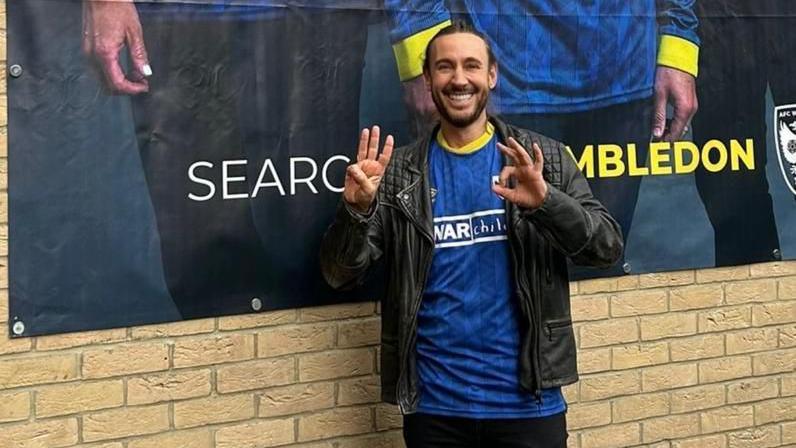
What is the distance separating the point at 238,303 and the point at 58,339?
0.59 meters

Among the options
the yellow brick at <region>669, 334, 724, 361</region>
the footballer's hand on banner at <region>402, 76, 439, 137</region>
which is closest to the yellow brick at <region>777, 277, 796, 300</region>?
the yellow brick at <region>669, 334, 724, 361</region>

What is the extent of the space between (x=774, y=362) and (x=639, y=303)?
0.78 meters

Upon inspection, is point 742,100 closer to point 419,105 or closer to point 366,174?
point 419,105

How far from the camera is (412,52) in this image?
3697 mm

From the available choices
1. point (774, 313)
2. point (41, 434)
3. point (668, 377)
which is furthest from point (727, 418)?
point (41, 434)

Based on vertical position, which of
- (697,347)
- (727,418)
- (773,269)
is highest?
(773,269)

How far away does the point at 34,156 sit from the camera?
3.13 metres

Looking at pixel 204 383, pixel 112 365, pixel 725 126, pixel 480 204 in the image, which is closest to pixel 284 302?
pixel 204 383

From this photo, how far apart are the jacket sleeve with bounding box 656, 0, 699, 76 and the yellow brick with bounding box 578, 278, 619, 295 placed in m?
0.90

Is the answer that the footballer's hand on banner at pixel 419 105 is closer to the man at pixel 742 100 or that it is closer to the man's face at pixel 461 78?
the man's face at pixel 461 78

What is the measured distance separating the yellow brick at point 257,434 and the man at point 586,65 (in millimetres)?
1227

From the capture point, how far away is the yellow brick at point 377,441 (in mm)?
3670

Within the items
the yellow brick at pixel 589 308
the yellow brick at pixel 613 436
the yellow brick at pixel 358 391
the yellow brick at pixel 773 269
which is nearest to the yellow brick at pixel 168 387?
the yellow brick at pixel 358 391

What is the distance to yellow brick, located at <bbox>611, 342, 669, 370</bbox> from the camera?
4.13m
